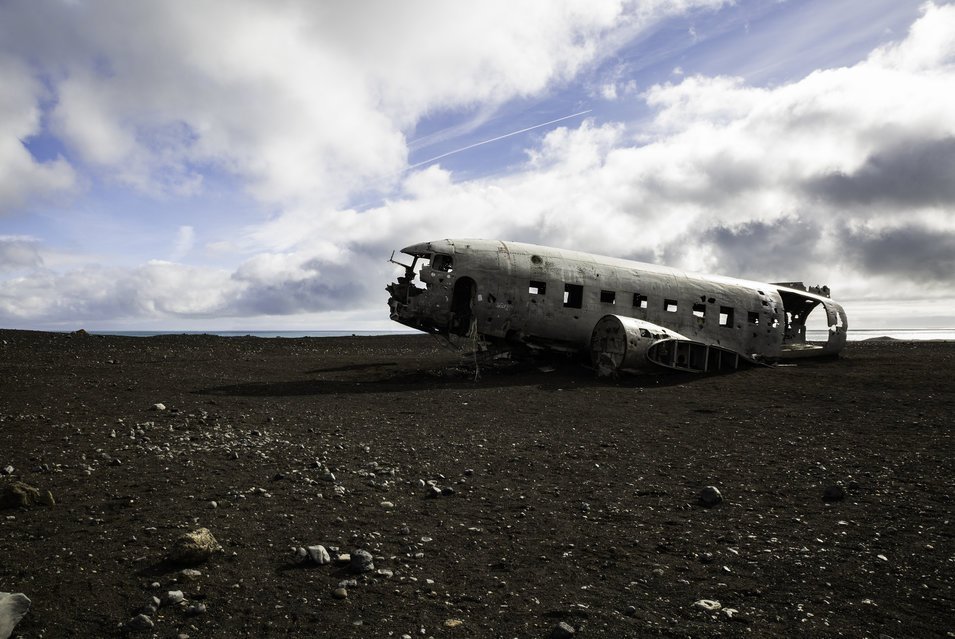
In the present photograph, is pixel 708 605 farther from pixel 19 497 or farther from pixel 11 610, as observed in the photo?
pixel 19 497

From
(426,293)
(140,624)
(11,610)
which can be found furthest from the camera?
(426,293)

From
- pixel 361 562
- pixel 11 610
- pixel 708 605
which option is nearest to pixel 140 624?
pixel 11 610

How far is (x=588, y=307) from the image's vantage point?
2136 cm

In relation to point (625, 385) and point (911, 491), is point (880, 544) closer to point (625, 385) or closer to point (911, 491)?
point (911, 491)

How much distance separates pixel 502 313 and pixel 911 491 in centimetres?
1409

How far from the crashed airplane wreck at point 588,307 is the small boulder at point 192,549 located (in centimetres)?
1445

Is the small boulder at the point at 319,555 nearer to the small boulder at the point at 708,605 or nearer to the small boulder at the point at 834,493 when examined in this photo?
the small boulder at the point at 708,605

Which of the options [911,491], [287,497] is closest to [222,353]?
[287,497]

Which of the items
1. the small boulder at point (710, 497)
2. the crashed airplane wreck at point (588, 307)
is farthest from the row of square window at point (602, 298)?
the small boulder at point (710, 497)

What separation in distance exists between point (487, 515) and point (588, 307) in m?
15.7

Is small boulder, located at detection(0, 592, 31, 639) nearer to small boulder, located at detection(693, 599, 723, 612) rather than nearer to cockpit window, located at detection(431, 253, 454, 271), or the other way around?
small boulder, located at detection(693, 599, 723, 612)

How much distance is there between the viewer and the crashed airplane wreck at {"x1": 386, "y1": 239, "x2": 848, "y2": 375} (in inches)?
779

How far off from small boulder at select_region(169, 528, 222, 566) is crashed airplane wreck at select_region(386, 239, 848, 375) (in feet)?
47.4

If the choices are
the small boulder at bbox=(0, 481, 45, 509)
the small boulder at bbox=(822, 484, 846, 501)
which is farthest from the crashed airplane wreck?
the small boulder at bbox=(0, 481, 45, 509)
